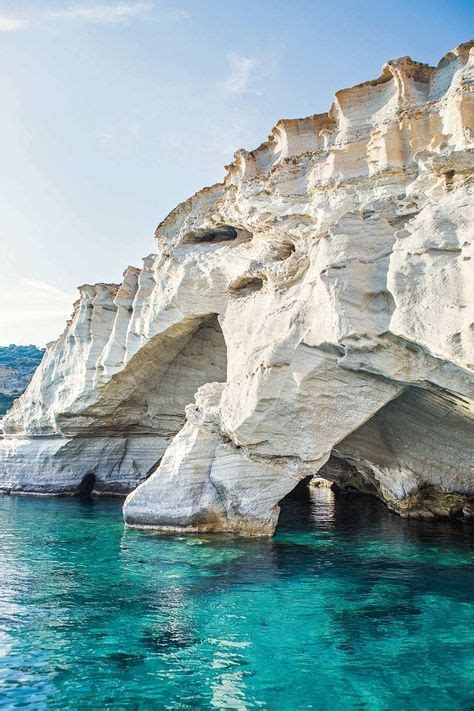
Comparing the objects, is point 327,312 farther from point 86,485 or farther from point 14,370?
point 14,370

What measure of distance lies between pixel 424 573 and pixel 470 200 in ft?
26.8

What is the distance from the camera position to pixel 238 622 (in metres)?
9.10

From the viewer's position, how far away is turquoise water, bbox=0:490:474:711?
6828 mm

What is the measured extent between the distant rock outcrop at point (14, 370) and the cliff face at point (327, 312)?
41764 mm

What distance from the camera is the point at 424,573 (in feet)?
39.1

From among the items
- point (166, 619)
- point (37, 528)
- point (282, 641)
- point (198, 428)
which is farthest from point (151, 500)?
point (282, 641)

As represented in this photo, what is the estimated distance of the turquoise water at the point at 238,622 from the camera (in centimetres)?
683

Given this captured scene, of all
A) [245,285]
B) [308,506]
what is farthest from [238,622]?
[308,506]

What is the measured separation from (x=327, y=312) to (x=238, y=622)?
7458mm

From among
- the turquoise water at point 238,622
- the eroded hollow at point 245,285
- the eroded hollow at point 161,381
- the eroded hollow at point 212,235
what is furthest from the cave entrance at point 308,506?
the eroded hollow at point 212,235

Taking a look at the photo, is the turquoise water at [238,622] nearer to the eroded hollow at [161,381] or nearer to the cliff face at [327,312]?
the cliff face at [327,312]

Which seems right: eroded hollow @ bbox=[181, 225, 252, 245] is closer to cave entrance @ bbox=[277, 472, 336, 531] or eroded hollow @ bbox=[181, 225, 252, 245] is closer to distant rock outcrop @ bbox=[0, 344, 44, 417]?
cave entrance @ bbox=[277, 472, 336, 531]

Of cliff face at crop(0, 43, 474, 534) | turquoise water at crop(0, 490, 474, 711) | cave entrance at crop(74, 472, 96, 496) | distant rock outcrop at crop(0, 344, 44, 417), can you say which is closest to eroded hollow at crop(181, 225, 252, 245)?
cliff face at crop(0, 43, 474, 534)

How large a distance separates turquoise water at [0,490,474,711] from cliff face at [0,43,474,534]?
222 centimetres
